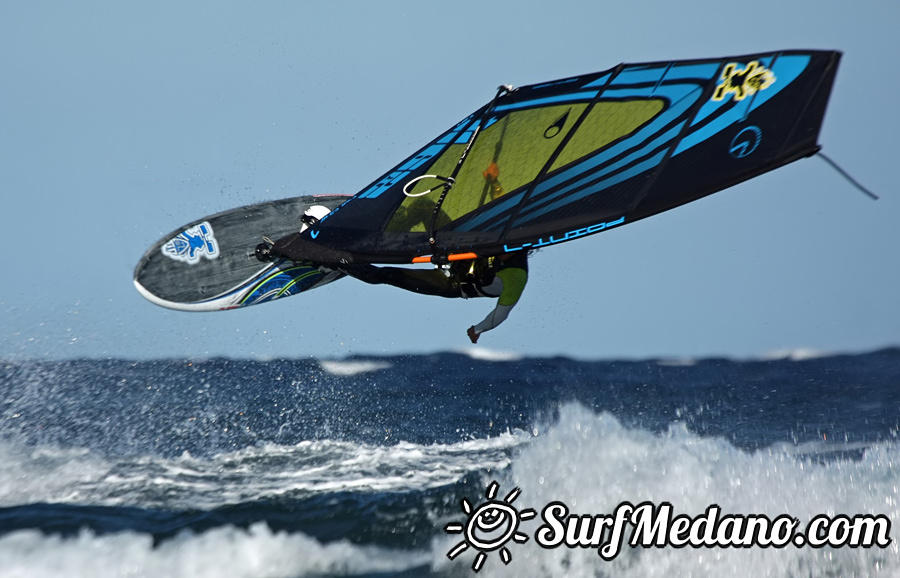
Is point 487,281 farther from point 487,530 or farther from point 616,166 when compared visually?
point 487,530

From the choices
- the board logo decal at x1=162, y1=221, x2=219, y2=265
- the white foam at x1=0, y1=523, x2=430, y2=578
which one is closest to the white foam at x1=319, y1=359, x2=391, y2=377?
the board logo decal at x1=162, y1=221, x2=219, y2=265

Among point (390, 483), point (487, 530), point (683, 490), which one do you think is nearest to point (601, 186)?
point (487, 530)

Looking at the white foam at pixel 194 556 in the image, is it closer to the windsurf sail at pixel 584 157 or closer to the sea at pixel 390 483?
the sea at pixel 390 483

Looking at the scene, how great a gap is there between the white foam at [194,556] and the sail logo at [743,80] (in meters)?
4.19

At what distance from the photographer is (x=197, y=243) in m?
7.77

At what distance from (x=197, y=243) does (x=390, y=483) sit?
3200 mm

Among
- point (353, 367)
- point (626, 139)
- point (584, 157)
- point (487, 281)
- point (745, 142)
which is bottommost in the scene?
point (487, 281)

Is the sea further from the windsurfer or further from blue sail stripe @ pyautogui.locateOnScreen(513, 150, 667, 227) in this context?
blue sail stripe @ pyautogui.locateOnScreen(513, 150, 667, 227)

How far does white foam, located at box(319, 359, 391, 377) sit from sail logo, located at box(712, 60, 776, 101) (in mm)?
14797

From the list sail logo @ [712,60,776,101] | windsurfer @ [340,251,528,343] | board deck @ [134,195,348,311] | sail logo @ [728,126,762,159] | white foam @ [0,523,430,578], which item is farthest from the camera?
board deck @ [134,195,348,311]

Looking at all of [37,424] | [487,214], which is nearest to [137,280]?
[37,424]

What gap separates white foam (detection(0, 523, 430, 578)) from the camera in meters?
5.38

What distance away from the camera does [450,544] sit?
5723 millimetres

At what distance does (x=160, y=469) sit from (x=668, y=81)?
19.6 feet
